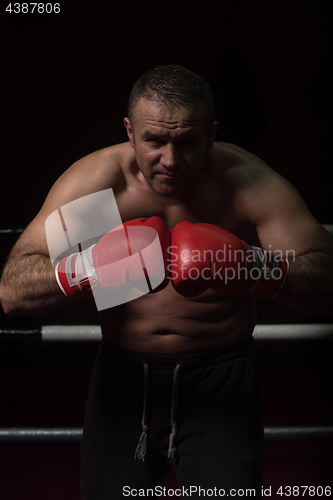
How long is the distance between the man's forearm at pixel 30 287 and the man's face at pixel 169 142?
275 millimetres

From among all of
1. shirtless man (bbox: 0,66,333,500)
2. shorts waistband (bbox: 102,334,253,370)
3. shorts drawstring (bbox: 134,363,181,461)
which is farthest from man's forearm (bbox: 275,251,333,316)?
shorts drawstring (bbox: 134,363,181,461)

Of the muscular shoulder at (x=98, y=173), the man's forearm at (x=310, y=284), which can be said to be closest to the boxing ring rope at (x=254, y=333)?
the man's forearm at (x=310, y=284)

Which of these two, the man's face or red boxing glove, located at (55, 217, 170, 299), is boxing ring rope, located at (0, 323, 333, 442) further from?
the man's face

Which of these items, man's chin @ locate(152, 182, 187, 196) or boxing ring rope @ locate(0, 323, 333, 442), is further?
boxing ring rope @ locate(0, 323, 333, 442)

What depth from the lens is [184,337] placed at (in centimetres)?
86

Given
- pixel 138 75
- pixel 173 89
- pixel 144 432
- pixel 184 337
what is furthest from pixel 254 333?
pixel 138 75

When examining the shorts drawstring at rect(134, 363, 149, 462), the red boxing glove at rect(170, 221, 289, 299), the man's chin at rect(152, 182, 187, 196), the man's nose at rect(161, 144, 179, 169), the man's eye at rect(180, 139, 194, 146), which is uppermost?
the man's eye at rect(180, 139, 194, 146)

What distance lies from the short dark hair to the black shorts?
0.53 meters

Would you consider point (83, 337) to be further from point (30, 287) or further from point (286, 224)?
point (286, 224)

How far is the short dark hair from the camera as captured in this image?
28.6 inches

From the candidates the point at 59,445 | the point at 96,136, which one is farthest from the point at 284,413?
the point at 96,136

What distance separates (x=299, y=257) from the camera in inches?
30.5

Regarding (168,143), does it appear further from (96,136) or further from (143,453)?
(143,453)

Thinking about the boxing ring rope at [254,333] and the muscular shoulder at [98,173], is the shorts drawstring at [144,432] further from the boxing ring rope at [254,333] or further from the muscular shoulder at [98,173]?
the muscular shoulder at [98,173]
